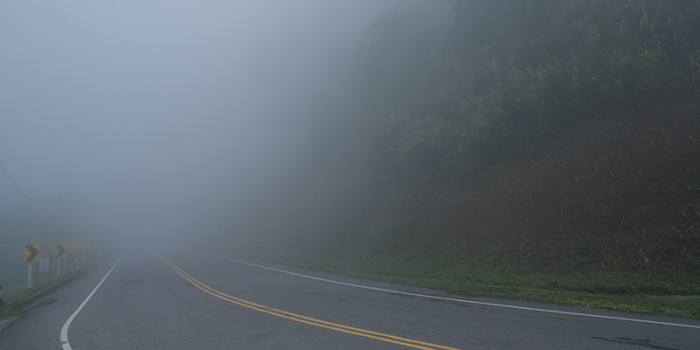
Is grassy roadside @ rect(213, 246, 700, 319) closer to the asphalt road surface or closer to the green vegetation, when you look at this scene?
the green vegetation

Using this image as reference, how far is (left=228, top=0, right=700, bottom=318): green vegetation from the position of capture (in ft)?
39.4

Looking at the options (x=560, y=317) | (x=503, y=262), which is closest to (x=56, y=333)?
(x=560, y=317)

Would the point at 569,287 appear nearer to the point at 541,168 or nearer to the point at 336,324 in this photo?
the point at 336,324

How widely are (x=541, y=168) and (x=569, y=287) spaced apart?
303 inches

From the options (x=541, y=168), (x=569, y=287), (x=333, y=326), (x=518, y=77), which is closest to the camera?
(x=333, y=326)

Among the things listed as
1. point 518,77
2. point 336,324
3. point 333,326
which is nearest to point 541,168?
point 518,77

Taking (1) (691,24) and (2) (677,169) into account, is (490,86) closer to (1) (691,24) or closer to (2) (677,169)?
(1) (691,24)

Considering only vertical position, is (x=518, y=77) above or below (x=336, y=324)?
above

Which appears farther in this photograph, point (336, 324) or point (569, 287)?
point (569, 287)

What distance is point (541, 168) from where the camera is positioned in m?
17.8

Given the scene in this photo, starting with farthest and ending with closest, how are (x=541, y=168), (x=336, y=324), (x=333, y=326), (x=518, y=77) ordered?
(x=518, y=77)
(x=541, y=168)
(x=336, y=324)
(x=333, y=326)

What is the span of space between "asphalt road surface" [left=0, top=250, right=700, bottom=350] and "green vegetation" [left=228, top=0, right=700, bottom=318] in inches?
66.5

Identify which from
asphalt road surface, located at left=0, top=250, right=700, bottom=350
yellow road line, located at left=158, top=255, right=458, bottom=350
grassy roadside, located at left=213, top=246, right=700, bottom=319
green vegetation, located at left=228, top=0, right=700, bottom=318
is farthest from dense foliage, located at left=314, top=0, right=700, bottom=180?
yellow road line, located at left=158, top=255, right=458, bottom=350

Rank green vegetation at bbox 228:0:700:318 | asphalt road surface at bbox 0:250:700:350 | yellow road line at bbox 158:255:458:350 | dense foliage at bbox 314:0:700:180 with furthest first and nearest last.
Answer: dense foliage at bbox 314:0:700:180, green vegetation at bbox 228:0:700:318, asphalt road surface at bbox 0:250:700:350, yellow road line at bbox 158:255:458:350
